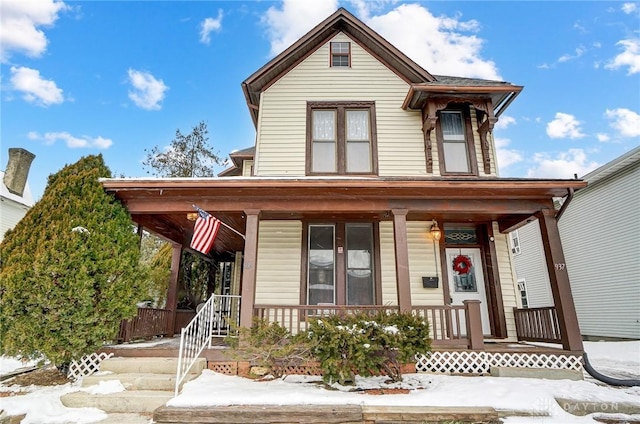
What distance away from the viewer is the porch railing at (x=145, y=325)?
6004mm

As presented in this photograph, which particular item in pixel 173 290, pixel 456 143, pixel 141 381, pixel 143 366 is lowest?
pixel 141 381

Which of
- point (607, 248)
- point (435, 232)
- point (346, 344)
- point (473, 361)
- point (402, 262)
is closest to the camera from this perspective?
point (346, 344)

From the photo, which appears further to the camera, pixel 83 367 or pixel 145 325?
pixel 145 325

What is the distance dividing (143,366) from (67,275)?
1703mm

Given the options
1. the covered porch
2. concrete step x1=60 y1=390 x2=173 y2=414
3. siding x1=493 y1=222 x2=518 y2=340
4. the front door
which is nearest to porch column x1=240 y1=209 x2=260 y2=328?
the covered porch

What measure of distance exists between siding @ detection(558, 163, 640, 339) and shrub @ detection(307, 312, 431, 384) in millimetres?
9737

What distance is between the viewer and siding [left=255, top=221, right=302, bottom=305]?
683cm

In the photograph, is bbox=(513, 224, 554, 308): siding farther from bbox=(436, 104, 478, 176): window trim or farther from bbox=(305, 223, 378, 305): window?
bbox=(305, 223, 378, 305): window

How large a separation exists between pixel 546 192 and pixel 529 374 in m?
3.06

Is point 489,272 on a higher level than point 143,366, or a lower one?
higher

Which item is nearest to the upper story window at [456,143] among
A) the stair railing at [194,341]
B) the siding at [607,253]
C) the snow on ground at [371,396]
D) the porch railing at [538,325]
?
the porch railing at [538,325]

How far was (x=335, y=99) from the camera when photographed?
805cm

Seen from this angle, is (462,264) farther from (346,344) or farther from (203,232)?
(203,232)

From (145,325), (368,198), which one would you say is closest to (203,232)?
(368,198)
